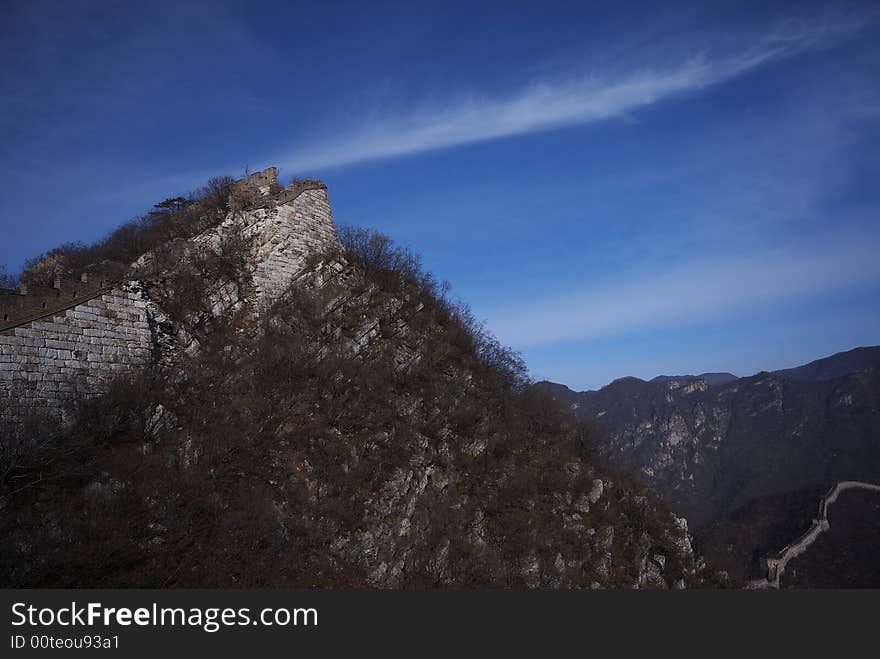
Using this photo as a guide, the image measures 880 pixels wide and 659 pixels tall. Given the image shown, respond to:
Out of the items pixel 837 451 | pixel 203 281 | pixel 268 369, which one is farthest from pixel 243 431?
pixel 837 451

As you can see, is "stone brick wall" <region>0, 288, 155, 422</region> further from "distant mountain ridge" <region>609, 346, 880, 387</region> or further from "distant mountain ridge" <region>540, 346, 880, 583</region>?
"distant mountain ridge" <region>609, 346, 880, 387</region>

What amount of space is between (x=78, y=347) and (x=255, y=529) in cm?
765

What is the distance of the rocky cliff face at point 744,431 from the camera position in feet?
323

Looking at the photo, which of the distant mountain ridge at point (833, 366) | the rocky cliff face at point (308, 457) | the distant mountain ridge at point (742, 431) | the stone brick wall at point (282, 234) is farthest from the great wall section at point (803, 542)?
the distant mountain ridge at point (833, 366)

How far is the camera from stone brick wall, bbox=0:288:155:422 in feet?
50.2

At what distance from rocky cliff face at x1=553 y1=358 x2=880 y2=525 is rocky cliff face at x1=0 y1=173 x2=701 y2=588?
74389 mm

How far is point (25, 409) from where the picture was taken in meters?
15.0

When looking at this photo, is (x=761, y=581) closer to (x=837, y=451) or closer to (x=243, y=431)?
(x=243, y=431)

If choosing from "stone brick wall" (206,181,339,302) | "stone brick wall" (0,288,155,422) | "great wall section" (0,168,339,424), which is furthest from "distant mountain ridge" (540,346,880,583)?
"stone brick wall" (0,288,155,422)

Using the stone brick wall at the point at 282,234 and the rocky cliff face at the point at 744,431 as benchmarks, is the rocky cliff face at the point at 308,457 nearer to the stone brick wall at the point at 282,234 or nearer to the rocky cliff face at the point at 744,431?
the stone brick wall at the point at 282,234

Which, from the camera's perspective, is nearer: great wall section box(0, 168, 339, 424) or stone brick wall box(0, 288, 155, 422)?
stone brick wall box(0, 288, 155, 422)

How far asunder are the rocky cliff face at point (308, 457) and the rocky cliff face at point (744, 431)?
74.4 metres

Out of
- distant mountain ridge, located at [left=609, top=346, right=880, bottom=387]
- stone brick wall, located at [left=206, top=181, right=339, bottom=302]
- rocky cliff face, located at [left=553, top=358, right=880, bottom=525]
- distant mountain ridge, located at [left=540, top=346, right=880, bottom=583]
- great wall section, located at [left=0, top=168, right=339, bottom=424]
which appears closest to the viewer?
great wall section, located at [left=0, top=168, right=339, bottom=424]

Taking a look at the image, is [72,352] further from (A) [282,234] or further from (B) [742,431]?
(B) [742,431]
